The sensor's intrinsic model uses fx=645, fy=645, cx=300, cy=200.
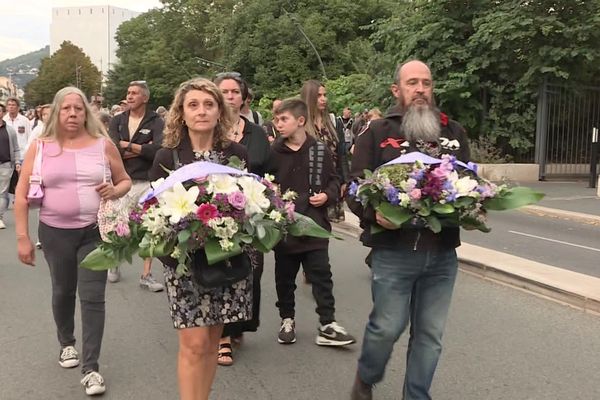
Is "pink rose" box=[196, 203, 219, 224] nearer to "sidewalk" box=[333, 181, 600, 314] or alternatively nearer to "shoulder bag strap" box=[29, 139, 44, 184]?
"shoulder bag strap" box=[29, 139, 44, 184]

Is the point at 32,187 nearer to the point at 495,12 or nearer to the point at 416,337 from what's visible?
the point at 416,337

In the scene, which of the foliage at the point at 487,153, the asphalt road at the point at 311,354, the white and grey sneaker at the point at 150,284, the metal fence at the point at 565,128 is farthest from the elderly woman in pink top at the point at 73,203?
the metal fence at the point at 565,128

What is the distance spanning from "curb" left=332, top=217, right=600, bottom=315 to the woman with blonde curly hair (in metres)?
3.80

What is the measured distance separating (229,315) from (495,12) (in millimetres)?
15771

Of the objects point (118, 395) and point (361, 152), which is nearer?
point (361, 152)

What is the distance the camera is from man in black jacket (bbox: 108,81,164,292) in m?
6.23

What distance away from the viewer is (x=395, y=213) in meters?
2.90

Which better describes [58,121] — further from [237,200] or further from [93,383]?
[237,200]

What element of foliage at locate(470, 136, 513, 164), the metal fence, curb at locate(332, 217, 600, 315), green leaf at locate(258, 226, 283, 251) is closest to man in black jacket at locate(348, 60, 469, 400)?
green leaf at locate(258, 226, 283, 251)

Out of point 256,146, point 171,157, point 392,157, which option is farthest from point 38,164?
point 392,157

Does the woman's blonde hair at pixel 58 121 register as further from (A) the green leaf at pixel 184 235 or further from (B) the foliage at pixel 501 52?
(B) the foliage at pixel 501 52

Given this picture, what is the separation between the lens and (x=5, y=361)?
179 inches

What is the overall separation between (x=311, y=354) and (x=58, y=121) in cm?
235

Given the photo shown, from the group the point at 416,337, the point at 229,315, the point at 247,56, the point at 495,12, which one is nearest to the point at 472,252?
the point at 416,337
